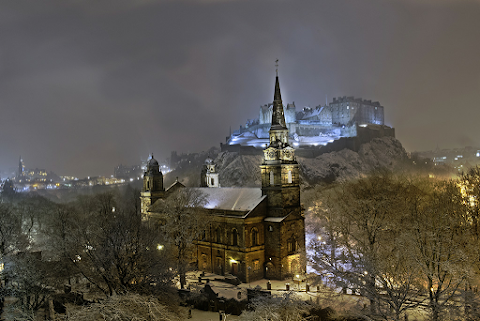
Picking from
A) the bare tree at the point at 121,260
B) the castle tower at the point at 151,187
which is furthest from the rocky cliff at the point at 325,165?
the bare tree at the point at 121,260

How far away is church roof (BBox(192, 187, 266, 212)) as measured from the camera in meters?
38.7

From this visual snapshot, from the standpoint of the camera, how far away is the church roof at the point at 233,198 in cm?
3872

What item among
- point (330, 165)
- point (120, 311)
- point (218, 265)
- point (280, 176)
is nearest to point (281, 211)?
point (280, 176)

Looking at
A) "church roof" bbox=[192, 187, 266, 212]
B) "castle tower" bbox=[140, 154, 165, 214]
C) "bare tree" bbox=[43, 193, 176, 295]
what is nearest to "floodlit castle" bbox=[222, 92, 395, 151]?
"castle tower" bbox=[140, 154, 165, 214]

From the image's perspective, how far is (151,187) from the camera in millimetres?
51406

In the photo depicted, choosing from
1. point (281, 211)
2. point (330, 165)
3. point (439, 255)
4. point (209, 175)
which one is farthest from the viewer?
point (330, 165)

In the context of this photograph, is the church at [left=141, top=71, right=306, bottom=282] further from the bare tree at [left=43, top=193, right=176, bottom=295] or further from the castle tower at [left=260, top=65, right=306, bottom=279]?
the bare tree at [left=43, top=193, right=176, bottom=295]

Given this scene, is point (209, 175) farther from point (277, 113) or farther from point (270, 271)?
point (270, 271)

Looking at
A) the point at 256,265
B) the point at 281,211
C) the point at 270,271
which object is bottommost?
the point at 270,271

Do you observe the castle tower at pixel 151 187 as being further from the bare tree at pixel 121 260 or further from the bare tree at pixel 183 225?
the bare tree at pixel 121 260

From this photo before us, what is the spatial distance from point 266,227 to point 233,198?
5.62m

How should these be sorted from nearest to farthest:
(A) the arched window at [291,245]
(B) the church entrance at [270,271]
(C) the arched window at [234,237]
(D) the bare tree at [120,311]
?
(D) the bare tree at [120,311], (B) the church entrance at [270,271], (A) the arched window at [291,245], (C) the arched window at [234,237]

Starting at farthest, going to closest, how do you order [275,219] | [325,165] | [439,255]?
1. [325,165]
2. [275,219]
3. [439,255]

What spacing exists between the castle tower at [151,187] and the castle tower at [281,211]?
1921 cm
